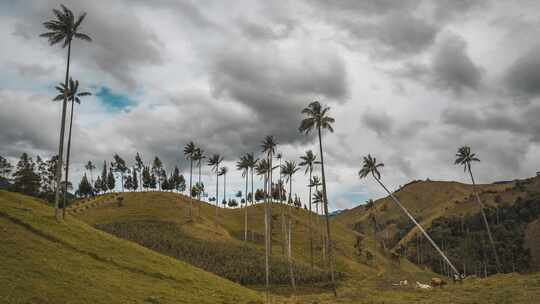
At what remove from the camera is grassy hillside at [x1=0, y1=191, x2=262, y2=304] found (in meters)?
33.8

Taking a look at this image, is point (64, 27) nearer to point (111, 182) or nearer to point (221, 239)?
point (221, 239)

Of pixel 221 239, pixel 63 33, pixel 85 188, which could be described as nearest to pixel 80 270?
pixel 63 33

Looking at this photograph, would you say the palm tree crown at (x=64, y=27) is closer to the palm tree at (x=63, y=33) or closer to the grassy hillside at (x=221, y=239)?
the palm tree at (x=63, y=33)

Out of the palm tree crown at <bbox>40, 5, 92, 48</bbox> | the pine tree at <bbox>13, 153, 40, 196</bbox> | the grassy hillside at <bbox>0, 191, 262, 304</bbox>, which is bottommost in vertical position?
the grassy hillside at <bbox>0, 191, 262, 304</bbox>

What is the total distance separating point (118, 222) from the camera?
118500mm

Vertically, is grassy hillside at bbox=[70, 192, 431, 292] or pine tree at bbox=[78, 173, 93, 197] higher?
pine tree at bbox=[78, 173, 93, 197]

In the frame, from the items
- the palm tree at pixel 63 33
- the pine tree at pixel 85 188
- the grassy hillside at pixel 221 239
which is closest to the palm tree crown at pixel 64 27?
the palm tree at pixel 63 33

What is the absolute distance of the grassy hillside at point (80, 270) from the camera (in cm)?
3378

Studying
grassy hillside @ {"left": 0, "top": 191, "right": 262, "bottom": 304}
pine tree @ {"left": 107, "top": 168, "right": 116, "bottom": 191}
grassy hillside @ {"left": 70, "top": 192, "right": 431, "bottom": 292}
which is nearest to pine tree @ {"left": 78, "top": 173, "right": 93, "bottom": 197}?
pine tree @ {"left": 107, "top": 168, "right": 116, "bottom": 191}

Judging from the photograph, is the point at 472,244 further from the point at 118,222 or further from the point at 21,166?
the point at 21,166

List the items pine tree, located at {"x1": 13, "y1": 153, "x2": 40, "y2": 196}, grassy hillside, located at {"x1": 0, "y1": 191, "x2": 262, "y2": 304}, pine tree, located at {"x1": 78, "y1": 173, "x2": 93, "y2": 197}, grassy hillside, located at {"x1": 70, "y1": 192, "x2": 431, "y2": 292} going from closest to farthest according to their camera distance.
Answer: grassy hillside, located at {"x1": 0, "y1": 191, "x2": 262, "y2": 304}
grassy hillside, located at {"x1": 70, "y1": 192, "x2": 431, "y2": 292}
pine tree, located at {"x1": 13, "y1": 153, "x2": 40, "y2": 196}
pine tree, located at {"x1": 78, "y1": 173, "x2": 93, "y2": 197}

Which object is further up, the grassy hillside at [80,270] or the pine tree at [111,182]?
the pine tree at [111,182]

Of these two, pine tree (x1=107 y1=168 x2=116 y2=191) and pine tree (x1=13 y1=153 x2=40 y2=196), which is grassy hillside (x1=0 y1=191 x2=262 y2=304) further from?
pine tree (x1=107 y1=168 x2=116 y2=191)

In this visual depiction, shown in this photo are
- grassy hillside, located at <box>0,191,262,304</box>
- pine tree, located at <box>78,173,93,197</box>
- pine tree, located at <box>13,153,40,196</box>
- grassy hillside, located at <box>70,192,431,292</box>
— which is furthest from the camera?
pine tree, located at <box>78,173,93,197</box>
